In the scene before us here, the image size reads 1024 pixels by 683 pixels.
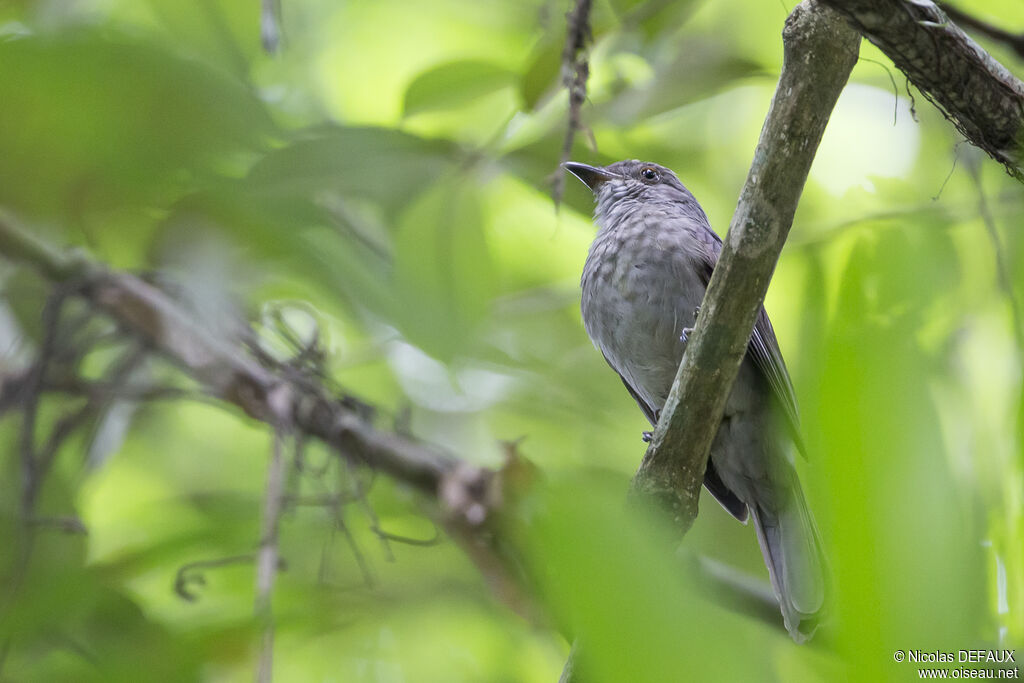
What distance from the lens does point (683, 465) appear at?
1990 millimetres

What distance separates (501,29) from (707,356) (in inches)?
127

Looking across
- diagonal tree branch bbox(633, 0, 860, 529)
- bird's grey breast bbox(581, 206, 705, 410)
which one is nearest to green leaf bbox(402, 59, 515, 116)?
bird's grey breast bbox(581, 206, 705, 410)

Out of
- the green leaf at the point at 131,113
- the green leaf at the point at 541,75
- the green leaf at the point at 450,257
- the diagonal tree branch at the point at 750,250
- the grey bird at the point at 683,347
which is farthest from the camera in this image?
the grey bird at the point at 683,347

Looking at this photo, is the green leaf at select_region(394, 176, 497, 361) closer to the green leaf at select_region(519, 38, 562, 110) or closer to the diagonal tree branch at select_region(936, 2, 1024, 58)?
the green leaf at select_region(519, 38, 562, 110)

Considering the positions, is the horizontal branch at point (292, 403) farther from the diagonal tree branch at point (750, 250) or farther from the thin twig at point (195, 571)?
the diagonal tree branch at point (750, 250)

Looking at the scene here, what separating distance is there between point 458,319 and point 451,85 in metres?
0.92

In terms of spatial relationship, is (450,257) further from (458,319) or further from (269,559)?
(269,559)

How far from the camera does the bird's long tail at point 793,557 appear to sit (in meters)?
2.66

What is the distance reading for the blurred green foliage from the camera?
22.4 inches

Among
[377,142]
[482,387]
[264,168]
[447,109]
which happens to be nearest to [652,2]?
[447,109]

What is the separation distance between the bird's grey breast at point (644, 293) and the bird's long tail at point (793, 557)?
2.11ft

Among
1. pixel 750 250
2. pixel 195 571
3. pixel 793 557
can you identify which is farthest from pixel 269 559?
pixel 793 557

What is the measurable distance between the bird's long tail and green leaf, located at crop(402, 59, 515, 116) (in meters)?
1.59

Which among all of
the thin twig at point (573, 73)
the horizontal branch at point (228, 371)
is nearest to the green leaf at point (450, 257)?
the thin twig at point (573, 73)
